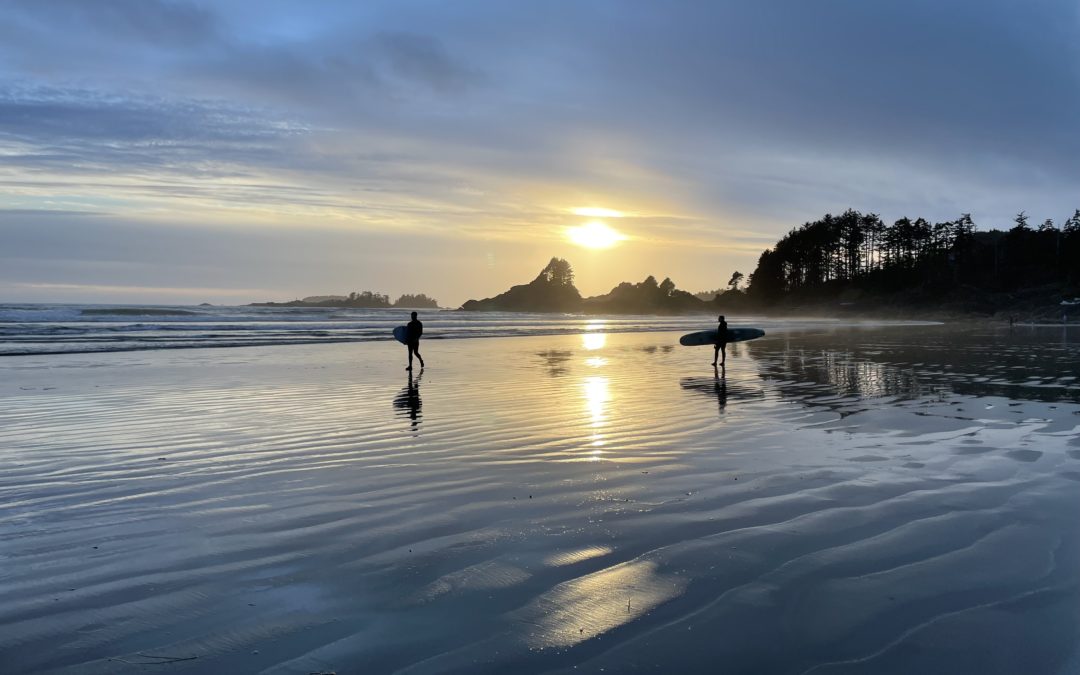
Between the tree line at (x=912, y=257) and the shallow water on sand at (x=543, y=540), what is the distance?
10640 centimetres

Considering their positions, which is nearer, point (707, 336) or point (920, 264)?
point (707, 336)

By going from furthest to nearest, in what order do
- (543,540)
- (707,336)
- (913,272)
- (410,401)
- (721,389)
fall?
(913,272) < (707,336) < (721,389) < (410,401) < (543,540)

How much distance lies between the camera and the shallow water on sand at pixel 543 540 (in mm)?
3656

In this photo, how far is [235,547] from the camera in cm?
527

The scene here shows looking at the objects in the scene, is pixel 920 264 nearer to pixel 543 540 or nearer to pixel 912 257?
pixel 912 257

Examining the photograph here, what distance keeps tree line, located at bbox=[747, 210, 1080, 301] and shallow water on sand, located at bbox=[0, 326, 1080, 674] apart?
349 ft

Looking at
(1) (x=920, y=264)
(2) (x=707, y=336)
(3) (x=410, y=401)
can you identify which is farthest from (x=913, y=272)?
(3) (x=410, y=401)

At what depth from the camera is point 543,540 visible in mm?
5324

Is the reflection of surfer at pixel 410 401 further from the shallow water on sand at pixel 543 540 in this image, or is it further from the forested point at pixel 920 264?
the forested point at pixel 920 264

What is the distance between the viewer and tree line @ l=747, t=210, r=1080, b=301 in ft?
343

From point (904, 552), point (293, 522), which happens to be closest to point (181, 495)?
point (293, 522)

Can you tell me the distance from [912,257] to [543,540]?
14090 cm

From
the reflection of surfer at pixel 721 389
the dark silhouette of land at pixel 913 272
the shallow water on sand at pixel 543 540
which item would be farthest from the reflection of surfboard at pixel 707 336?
the dark silhouette of land at pixel 913 272

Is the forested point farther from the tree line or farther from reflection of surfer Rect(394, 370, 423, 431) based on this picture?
reflection of surfer Rect(394, 370, 423, 431)
